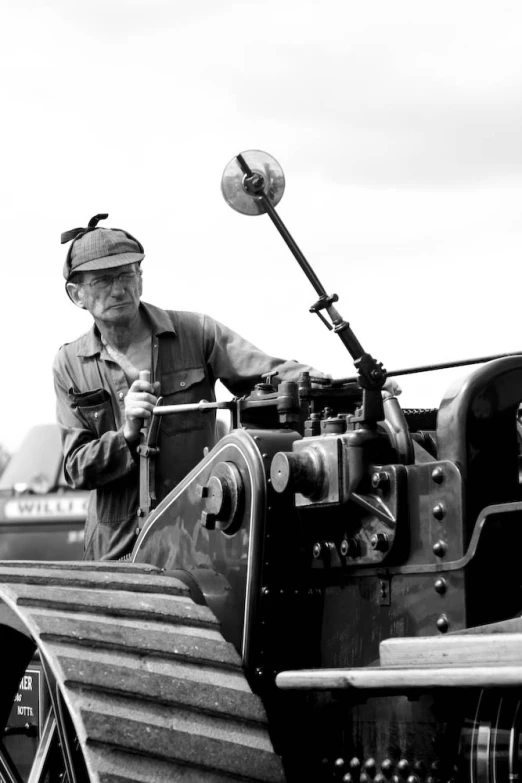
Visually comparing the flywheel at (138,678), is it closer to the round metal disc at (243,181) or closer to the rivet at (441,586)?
the rivet at (441,586)

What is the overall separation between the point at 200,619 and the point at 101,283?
7.28 ft

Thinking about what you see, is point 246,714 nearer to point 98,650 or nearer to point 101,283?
point 98,650

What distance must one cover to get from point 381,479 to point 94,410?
1.99 m

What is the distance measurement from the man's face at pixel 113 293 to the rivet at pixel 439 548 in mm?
2345

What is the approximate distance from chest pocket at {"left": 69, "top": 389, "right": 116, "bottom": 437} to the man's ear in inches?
19.4

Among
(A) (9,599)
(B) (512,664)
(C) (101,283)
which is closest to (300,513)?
(A) (9,599)

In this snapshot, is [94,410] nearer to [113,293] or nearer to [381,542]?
[113,293]

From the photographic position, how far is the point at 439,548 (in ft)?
10.8

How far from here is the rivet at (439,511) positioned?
3.32m

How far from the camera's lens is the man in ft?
17.0

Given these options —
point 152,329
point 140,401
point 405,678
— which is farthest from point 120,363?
point 405,678

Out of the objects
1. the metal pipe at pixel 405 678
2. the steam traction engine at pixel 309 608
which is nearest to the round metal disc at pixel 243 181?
the steam traction engine at pixel 309 608

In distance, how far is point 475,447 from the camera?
3404 mm

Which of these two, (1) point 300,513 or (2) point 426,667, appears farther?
(1) point 300,513
